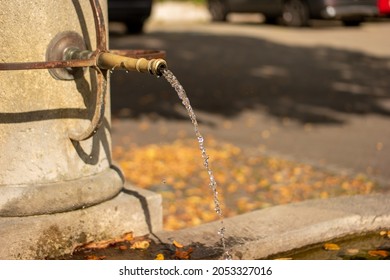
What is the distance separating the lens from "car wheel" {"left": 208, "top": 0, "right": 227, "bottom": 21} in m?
19.2

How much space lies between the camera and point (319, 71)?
11.5m

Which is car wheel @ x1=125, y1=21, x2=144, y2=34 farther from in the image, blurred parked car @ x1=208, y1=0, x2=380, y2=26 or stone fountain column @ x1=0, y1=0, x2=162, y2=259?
stone fountain column @ x1=0, y1=0, x2=162, y2=259

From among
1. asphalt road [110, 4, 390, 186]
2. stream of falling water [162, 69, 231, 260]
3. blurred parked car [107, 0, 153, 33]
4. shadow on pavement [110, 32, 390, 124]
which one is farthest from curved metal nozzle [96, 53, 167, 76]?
blurred parked car [107, 0, 153, 33]

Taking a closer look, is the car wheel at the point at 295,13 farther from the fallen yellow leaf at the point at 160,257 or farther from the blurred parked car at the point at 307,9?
the fallen yellow leaf at the point at 160,257

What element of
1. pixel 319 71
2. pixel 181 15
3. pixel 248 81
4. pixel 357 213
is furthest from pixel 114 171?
pixel 181 15

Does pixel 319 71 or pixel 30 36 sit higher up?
pixel 30 36

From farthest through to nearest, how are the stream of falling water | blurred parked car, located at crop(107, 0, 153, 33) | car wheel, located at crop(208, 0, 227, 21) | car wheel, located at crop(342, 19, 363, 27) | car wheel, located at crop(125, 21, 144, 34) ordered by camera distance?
car wheel, located at crop(208, 0, 227, 21)
car wheel, located at crop(342, 19, 363, 27)
car wheel, located at crop(125, 21, 144, 34)
blurred parked car, located at crop(107, 0, 153, 33)
the stream of falling water

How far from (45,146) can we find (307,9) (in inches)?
536

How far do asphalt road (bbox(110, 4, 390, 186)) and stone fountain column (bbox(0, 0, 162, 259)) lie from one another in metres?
3.14

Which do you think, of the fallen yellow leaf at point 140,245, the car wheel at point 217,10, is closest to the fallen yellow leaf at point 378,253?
the fallen yellow leaf at point 140,245

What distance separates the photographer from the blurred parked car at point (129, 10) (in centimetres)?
1541

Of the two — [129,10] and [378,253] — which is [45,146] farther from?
[129,10]

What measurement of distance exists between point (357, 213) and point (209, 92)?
21.2 feet
